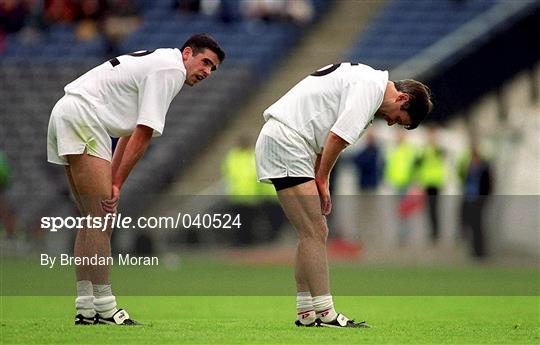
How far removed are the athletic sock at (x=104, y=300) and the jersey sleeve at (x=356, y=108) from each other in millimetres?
1898

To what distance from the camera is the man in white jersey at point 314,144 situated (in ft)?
32.6

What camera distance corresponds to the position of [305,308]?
10.1 metres

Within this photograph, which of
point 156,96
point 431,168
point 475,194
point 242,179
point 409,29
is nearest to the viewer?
point 156,96

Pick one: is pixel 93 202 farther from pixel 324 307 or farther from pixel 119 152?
pixel 324 307

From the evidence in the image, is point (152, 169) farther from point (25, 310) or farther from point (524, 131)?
point (25, 310)

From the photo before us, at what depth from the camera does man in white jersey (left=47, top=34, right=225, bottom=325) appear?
33.1 feet

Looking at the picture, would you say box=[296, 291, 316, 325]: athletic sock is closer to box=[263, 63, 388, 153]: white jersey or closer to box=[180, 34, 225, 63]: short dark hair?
box=[263, 63, 388, 153]: white jersey

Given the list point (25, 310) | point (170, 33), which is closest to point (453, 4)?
point (170, 33)

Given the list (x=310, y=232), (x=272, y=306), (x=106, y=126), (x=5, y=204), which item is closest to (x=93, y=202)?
(x=106, y=126)

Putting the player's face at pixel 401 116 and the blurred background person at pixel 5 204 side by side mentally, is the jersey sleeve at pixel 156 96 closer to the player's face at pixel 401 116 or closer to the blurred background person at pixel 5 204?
the player's face at pixel 401 116

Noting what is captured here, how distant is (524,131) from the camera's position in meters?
22.9

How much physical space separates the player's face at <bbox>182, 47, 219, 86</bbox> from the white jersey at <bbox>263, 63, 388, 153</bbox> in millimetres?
551

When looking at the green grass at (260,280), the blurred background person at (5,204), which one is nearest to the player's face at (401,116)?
the green grass at (260,280)

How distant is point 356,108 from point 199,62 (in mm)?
1205
